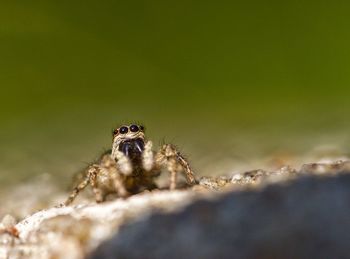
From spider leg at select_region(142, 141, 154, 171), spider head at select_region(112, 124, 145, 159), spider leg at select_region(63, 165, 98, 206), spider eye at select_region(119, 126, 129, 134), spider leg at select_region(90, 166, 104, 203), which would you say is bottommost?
spider leg at select_region(90, 166, 104, 203)

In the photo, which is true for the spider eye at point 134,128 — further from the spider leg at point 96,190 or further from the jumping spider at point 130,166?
the spider leg at point 96,190

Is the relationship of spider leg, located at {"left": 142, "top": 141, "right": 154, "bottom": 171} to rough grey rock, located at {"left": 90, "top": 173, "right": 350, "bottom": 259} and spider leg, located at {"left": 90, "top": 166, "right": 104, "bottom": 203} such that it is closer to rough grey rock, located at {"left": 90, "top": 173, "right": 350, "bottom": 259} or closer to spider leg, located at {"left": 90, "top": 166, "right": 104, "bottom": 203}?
spider leg, located at {"left": 90, "top": 166, "right": 104, "bottom": 203}

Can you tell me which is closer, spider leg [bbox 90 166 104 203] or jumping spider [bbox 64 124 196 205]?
spider leg [bbox 90 166 104 203]

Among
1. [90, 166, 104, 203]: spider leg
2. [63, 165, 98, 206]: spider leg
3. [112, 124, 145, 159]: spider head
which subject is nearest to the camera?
[90, 166, 104, 203]: spider leg

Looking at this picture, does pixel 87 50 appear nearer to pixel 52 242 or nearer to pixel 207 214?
pixel 52 242

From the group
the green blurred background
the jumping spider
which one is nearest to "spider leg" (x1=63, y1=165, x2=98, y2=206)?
the jumping spider

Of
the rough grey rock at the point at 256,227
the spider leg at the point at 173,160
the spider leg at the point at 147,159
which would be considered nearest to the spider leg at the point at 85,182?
the spider leg at the point at 147,159

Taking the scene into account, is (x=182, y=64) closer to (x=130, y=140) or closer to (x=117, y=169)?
(x=130, y=140)
